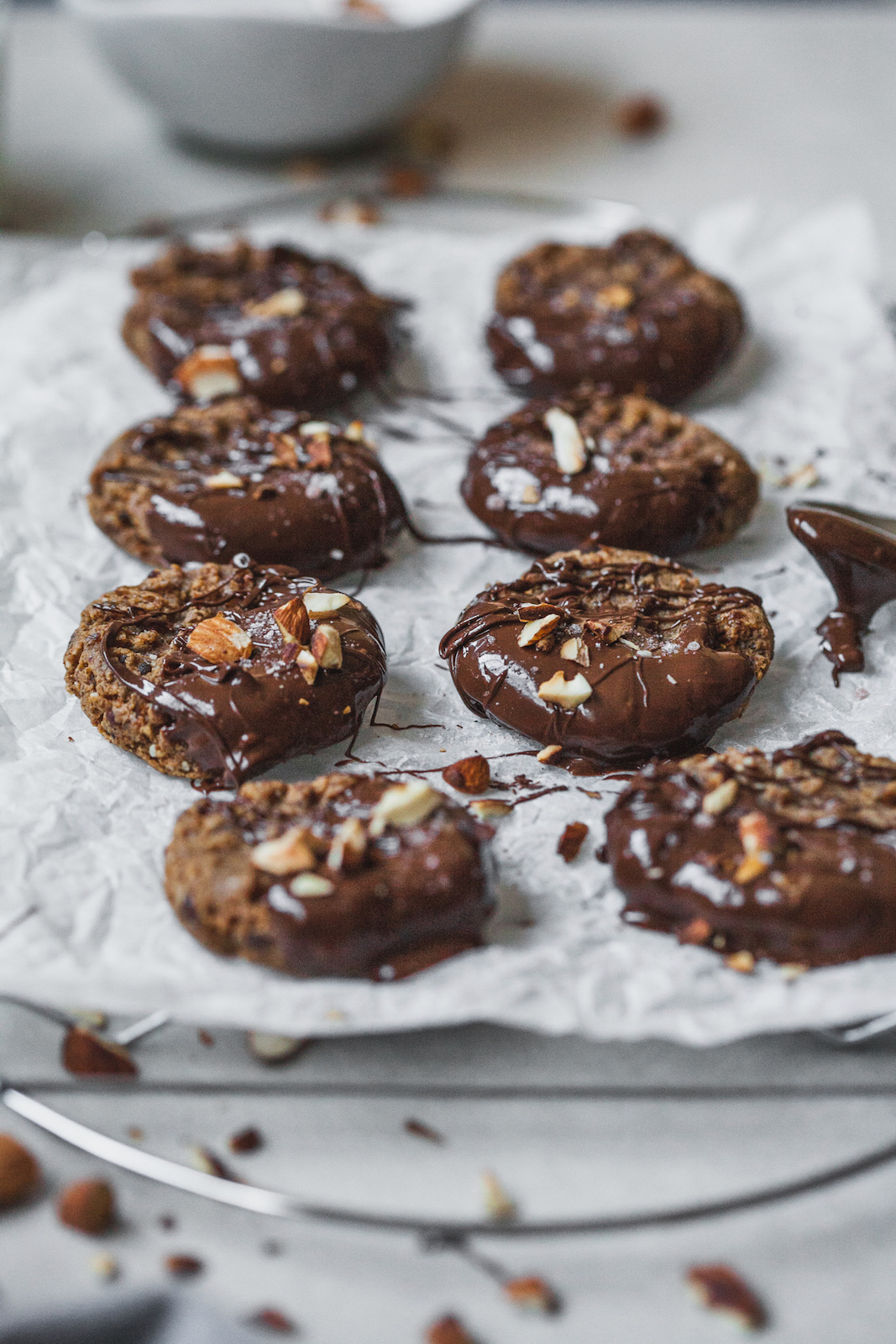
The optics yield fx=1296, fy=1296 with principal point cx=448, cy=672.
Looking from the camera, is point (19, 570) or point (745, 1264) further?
point (19, 570)

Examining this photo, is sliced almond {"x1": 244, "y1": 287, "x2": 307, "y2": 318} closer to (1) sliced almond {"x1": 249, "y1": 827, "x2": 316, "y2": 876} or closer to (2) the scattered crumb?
(1) sliced almond {"x1": 249, "y1": 827, "x2": 316, "y2": 876}

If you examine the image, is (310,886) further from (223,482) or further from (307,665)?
(223,482)

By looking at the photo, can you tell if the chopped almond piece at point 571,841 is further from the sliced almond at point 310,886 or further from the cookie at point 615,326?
the cookie at point 615,326

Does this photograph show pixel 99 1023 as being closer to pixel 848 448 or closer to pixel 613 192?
pixel 848 448

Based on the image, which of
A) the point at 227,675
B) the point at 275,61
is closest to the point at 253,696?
the point at 227,675

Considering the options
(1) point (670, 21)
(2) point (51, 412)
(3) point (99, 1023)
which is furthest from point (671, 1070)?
(1) point (670, 21)

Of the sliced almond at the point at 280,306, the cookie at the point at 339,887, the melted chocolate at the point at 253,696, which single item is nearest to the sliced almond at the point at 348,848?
the cookie at the point at 339,887

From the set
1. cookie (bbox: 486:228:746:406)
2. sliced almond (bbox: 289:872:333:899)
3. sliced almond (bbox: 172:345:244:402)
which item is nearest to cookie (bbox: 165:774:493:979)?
sliced almond (bbox: 289:872:333:899)
